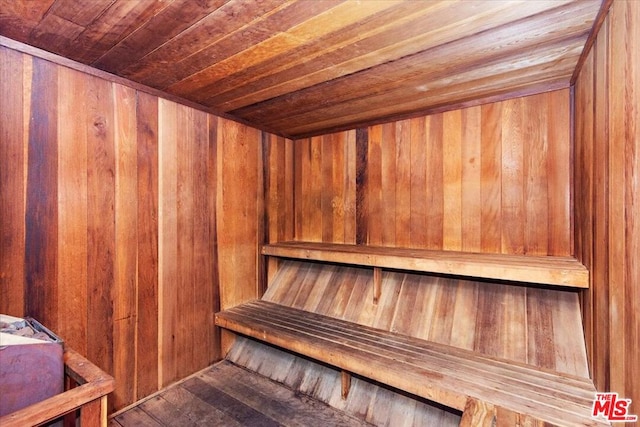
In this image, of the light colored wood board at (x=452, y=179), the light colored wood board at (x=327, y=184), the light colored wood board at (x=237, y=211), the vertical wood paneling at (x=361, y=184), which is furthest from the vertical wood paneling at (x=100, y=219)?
the light colored wood board at (x=452, y=179)

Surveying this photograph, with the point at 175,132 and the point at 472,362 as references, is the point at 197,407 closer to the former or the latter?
the point at 472,362

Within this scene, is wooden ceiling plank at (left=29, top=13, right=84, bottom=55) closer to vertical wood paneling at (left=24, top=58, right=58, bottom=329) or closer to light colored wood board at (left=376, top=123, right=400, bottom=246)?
vertical wood paneling at (left=24, top=58, right=58, bottom=329)

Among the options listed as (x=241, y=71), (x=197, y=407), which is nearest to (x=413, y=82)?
(x=241, y=71)

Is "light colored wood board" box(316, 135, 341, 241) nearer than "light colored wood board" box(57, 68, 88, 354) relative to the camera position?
No

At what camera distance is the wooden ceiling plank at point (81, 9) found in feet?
3.41

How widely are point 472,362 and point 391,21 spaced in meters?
1.57

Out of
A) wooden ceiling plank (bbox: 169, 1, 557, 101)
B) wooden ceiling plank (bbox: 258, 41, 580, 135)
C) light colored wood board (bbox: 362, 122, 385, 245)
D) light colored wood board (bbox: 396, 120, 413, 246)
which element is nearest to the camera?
wooden ceiling plank (bbox: 169, 1, 557, 101)

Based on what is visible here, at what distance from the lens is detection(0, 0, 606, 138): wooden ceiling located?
3.47 feet

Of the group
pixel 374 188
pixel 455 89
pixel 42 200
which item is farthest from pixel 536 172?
pixel 42 200

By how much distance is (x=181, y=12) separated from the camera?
1079 millimetres

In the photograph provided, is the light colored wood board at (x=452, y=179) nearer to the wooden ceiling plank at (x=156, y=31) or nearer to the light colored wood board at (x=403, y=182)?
the light colored wood board at (x=403, y=182)

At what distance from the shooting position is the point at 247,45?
1.29 metres

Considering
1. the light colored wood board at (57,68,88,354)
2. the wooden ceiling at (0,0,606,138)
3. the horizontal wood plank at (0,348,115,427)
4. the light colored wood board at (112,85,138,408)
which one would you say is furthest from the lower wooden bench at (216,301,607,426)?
the wooden ceiling at (0,0,606,138)

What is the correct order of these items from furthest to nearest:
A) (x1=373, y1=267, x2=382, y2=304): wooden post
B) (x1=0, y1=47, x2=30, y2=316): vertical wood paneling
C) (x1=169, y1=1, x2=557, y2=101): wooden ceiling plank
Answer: (x1=373, y1=267, x2=382, y2=304): wooden post, (x1=0, y1=47, x2=30, y2=316): vertical wood paneling, (x1=169, y1=1, x2=557, y2=101): wooden ceiling plank
